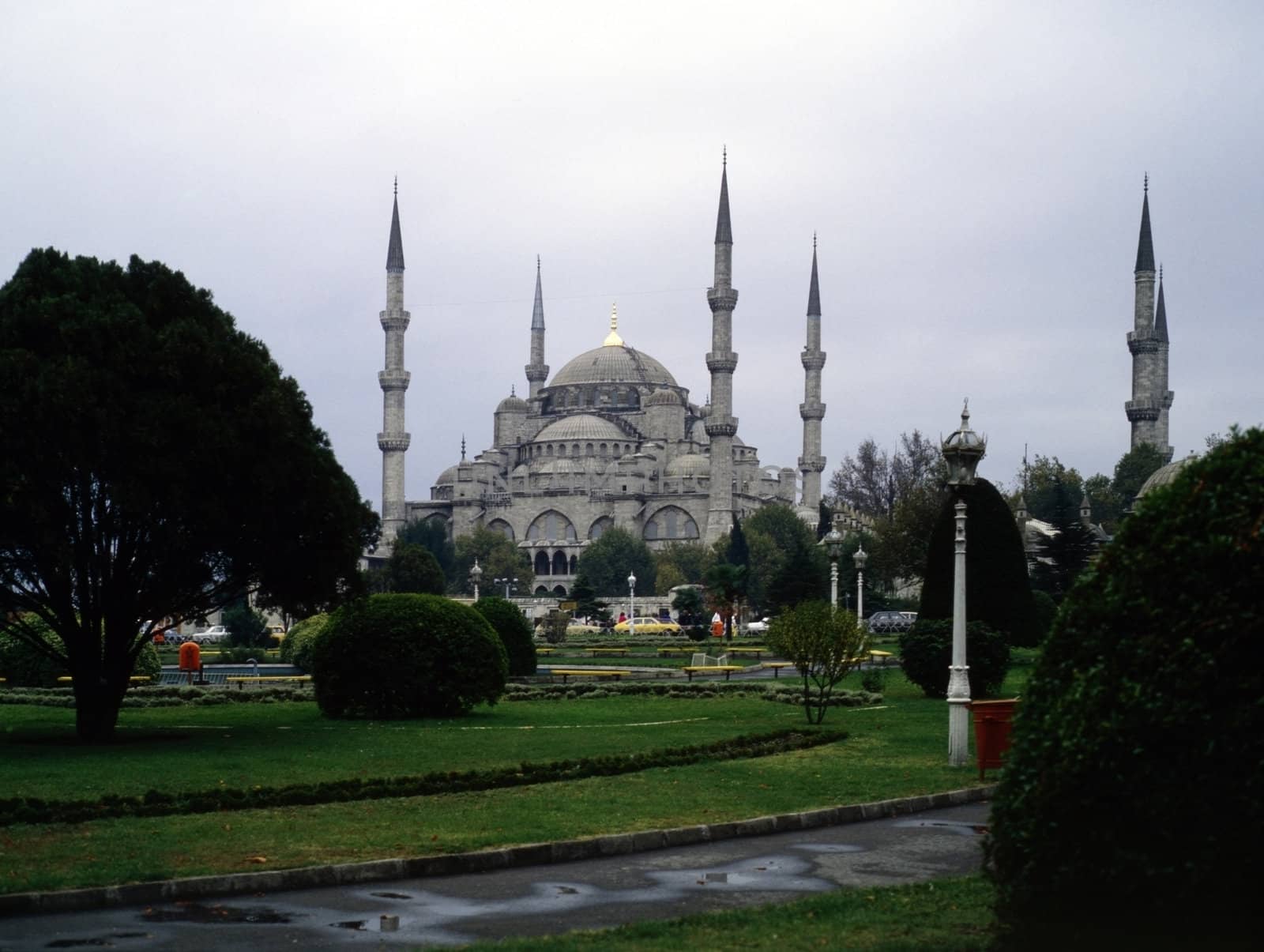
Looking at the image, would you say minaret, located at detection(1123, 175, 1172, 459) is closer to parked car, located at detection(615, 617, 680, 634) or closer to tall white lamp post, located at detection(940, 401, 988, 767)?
parked car, located at detection(615, 617, 680, 634)

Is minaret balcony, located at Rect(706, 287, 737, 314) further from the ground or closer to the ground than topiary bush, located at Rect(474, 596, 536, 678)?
further from the ground

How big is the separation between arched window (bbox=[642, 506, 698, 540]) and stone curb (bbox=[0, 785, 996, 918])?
94.9 m

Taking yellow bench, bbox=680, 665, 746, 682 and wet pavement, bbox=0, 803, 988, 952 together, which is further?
yellow bench, bbox=680, 665, 746, 682

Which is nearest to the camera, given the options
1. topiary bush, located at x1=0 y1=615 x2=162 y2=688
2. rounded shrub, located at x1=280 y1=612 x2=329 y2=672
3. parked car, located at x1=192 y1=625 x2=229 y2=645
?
topiary bush, located at x1=0 y1=615 x2=162 y2=688

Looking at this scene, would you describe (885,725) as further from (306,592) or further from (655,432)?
(655,432)

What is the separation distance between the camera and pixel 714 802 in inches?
450

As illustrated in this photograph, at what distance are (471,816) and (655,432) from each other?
103 metres

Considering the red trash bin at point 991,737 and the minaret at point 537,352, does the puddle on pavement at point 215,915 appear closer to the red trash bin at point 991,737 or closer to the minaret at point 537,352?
the red trash bin at point 991,737

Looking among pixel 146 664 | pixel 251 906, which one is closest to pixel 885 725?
pixel 251 906

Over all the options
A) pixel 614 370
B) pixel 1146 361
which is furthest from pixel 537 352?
pixel 1146 361

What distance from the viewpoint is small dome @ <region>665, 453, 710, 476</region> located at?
10769 cm

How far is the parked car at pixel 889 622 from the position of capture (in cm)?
5069

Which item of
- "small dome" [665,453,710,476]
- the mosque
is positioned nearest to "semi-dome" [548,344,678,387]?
the mosque

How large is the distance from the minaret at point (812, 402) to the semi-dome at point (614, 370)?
95.1 feet
